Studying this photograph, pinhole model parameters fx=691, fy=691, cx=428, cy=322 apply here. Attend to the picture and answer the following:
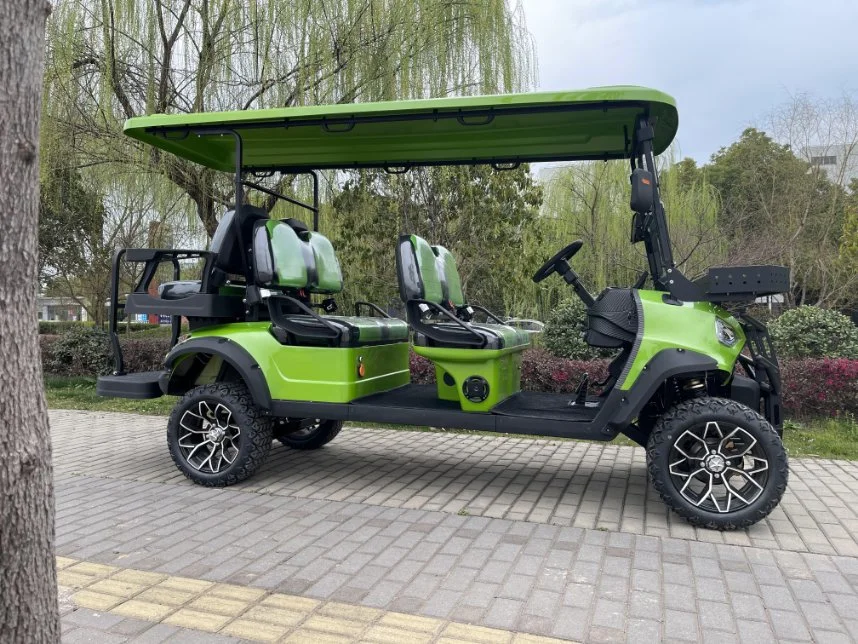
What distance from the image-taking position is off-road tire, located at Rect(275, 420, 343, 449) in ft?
20.1

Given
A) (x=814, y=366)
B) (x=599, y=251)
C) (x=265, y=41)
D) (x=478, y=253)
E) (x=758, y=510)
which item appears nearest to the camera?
(x=758, y=510)

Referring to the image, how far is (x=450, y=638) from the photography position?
2.73m

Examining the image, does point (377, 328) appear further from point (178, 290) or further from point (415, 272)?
point (178, 290)

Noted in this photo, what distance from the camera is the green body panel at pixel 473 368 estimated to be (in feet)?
15.1

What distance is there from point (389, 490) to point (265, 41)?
246 inches

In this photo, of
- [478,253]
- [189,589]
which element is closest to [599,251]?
[478,253]

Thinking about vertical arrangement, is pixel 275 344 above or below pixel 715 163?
below

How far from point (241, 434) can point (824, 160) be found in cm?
1475

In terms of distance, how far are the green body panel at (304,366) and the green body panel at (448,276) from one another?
3.15ft

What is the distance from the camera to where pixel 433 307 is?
16.2 feet

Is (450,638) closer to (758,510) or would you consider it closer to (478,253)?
(758,510)

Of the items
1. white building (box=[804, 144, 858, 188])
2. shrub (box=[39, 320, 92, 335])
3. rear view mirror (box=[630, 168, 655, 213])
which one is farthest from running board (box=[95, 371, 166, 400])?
white building (box=[804, 144, 858, 188])

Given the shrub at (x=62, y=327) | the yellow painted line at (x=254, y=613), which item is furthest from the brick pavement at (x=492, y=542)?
the shrub at (x=62, y=327)

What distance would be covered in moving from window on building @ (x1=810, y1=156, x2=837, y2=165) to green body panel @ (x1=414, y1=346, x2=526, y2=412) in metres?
13.2
